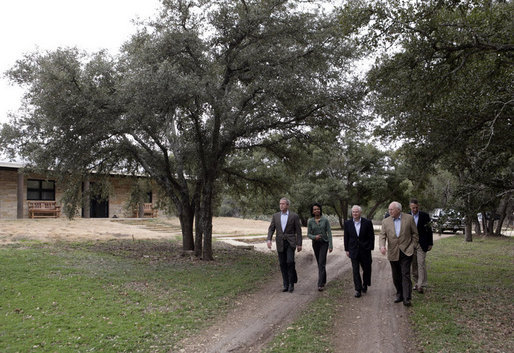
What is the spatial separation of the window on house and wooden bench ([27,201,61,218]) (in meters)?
1.14

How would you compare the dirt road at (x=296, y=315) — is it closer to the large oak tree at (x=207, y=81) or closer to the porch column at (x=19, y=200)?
the large oak tree at (x=207, y=81)

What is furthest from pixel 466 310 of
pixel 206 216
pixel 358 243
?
pixel 206 216

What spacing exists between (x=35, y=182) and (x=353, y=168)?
69.2 ft

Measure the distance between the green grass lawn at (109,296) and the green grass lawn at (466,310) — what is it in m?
3.34

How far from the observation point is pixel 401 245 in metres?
6.58

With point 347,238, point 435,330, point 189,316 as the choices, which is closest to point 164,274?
point 189,316

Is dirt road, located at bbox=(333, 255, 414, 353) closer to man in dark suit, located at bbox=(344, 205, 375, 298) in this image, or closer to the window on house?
man in dark suit, located at bbox=(344, 205, 375, 298)

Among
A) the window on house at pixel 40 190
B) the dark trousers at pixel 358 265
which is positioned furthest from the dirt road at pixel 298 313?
the window on house at pixel 40 190

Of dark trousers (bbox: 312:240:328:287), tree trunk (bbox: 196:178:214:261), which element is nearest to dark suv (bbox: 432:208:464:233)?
dark trousers (bbox: 312:240:328:287)

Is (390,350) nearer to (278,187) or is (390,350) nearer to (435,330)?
(435,330)

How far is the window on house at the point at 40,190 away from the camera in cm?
2370

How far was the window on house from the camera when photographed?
2370 centimetres

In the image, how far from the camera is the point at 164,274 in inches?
367

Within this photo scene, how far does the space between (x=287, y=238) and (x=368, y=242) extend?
1.57 m
